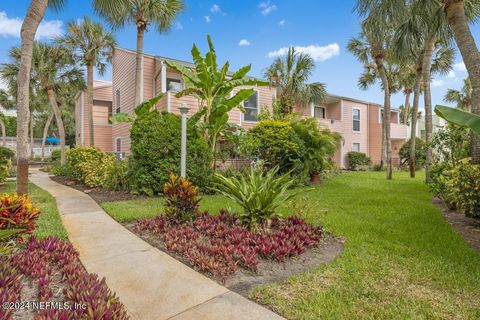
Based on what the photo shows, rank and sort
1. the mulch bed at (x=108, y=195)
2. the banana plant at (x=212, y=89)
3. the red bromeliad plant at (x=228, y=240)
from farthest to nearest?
the banana plant at (x=212, y=89) < the mulch bed at (x=108, y=195) < the red bromeliad plant at (x=228, y=240)

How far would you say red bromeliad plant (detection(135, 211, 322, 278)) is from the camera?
12.2ft

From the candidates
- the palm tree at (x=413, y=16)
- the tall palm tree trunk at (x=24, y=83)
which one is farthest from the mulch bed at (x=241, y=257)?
the palm tree at (x=413, y=16)

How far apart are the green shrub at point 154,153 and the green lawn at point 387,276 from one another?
2545 mm

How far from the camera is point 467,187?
6008 millimetres

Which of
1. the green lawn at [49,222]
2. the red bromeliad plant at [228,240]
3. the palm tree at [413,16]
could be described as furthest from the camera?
the palm tree at [413,16]

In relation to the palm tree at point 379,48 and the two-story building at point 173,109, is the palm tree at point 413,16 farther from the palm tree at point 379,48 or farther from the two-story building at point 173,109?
the two-story building at point 173,109

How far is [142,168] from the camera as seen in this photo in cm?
890

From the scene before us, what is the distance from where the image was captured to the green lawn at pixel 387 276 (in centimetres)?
273

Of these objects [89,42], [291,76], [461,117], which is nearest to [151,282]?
[461,117]

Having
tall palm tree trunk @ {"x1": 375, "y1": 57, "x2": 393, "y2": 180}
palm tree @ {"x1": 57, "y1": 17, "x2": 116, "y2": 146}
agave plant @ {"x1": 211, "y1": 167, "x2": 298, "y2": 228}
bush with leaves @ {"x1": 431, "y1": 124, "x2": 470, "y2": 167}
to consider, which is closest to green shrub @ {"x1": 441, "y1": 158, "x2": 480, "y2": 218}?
bush with leaves @ {"x1": 431, "y1": 124, "x2": 470, "y2": 167}

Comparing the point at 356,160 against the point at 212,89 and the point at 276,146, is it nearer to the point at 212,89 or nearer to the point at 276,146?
the point at 276,146

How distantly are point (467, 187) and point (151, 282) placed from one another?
655 centimetres

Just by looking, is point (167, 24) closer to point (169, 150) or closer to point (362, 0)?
point (169, 150)

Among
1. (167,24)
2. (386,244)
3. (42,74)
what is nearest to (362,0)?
(386,244)
